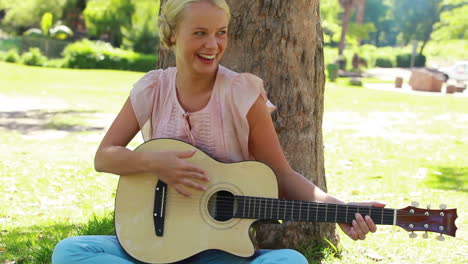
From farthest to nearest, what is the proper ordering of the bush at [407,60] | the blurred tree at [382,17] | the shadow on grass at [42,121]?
the blurred tree at [382,17] < the bush at [407,60] < the shadow on grass at [42,121]

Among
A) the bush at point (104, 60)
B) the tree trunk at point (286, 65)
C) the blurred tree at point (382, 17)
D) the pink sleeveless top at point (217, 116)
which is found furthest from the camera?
the blurred tree at point (382, 17)

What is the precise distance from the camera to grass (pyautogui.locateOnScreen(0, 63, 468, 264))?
447cm

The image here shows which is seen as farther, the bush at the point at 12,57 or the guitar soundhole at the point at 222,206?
the bush at the point at 12,57

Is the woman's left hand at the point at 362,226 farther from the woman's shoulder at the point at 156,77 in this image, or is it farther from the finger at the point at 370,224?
the woman's shoulder at the point at 156,77

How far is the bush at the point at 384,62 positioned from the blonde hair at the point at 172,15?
47.6 metres

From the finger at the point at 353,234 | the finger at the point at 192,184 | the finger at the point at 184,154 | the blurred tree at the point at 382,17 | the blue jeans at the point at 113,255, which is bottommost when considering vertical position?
the blurred tree at the point at 382,17

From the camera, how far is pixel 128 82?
76.6ft

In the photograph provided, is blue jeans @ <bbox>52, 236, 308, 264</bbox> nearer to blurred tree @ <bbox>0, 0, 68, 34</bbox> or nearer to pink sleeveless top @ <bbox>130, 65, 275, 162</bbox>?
pink sleeveless top @ <bbox>130, 65, 275, 162</bbox>

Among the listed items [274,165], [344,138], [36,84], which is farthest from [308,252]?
[36,84]

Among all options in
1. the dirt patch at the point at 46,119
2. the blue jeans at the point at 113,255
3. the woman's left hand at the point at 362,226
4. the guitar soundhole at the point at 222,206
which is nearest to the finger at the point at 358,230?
the woman's left hand at the point at 362,226

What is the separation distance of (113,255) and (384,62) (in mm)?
48769

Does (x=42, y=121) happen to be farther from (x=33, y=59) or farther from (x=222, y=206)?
(x=33, y=59)

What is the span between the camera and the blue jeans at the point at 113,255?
271 cm

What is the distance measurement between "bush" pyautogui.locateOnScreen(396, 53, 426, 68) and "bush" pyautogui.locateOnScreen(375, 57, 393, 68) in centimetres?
133
